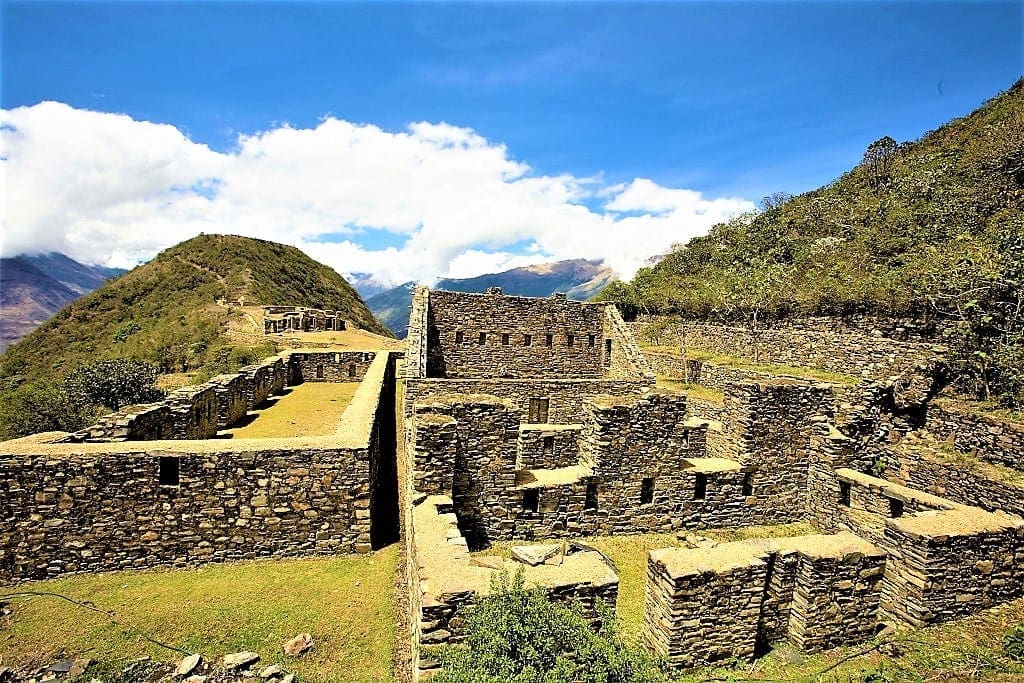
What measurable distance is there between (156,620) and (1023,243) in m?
23.5

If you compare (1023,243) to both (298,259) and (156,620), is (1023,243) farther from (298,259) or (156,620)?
(298,259)

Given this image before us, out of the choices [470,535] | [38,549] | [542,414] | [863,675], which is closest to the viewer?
[863,675]

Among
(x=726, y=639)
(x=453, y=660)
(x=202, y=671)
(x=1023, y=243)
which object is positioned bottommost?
(x=202, y=671)

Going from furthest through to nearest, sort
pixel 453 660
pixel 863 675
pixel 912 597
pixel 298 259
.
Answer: pixel 298 259, pixel 912 597, pixel 863 675, pixel 453 660

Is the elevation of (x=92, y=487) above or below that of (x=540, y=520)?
above

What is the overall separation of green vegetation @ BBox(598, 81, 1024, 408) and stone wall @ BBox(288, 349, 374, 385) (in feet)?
69.6

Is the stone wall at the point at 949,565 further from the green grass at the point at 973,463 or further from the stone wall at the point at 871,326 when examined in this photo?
the stone wall at the point at 871,326

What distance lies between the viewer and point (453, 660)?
4332 millimetres

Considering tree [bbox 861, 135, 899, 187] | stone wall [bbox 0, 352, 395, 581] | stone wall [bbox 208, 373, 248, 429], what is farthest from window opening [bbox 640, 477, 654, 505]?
tree [bbox 861, 135, 899, 187]

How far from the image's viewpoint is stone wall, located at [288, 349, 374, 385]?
74.4 feet

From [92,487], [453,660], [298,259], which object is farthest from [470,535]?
[298,259]

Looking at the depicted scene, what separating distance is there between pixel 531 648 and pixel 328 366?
21075mm

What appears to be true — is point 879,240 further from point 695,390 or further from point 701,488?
point 701,488

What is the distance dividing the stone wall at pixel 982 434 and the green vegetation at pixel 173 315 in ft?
88.8
